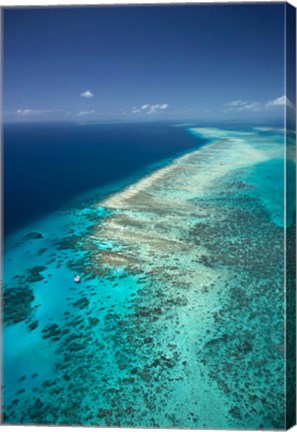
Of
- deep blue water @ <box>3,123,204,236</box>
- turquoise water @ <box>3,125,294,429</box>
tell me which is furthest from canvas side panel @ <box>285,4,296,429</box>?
deep blue water @ <box>3,123,204,236</box>

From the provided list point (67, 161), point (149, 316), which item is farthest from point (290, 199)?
point (67, 161)

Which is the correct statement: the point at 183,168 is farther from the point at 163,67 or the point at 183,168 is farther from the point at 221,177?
the point at 163,67

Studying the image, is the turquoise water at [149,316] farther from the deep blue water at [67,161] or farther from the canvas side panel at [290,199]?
the deep blue water at [67,161]

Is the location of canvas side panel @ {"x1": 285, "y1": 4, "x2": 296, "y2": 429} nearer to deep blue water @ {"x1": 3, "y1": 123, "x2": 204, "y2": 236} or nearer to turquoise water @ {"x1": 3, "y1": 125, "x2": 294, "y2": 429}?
turquoise water @ {"x1": 3, "y1": 125, "x2": 294, "y2": 429}

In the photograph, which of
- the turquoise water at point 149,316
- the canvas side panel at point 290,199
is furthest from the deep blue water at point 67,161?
the canvas side panel at point 290,199

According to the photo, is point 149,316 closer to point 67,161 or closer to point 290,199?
point 290,199

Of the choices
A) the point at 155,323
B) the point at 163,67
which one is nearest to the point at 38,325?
the point at 155,323

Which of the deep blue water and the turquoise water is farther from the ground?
the deep blue water
